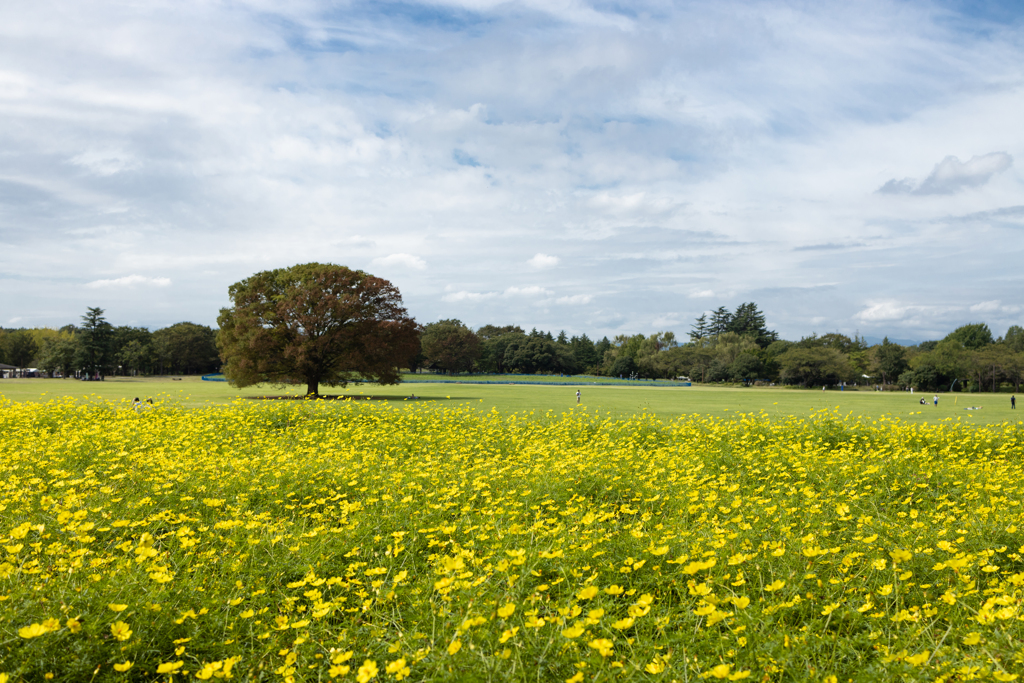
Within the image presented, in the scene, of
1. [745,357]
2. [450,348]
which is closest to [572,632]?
[745,357]

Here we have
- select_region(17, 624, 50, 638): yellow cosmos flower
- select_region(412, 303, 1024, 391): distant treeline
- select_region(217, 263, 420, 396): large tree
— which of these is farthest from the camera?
select_region(412, 303, 1024, 391): distant treeline

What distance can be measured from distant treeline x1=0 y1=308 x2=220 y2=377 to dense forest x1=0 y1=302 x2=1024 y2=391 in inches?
5.8

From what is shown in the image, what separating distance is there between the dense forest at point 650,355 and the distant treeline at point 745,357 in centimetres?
16

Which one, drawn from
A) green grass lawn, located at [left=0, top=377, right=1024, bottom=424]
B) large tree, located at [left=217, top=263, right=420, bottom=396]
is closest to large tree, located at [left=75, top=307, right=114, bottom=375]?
green grass lawn, located at [left=0, top=377, right=1024, bottom=424]

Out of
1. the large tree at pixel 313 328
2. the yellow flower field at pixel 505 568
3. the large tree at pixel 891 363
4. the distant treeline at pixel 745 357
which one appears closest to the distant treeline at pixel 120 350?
the distant treeline at pixel 745 357

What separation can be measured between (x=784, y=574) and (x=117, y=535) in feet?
18.8

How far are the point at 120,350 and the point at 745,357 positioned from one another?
85215 mm

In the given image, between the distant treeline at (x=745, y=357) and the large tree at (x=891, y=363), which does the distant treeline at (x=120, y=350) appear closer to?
the distant treeline at (x=745, y=357)

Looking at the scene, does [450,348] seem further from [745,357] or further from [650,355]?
[745,357]

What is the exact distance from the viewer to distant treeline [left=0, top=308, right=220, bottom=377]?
75500 millimetres

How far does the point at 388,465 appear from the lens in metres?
8.41

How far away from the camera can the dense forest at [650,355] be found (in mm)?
72250

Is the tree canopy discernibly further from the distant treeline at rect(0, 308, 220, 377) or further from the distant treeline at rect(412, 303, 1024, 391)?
the distant treeline at rect(0, 308, 220, 377)

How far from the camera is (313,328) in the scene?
36000 millimetres
